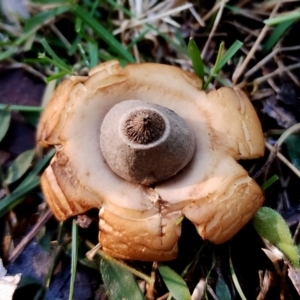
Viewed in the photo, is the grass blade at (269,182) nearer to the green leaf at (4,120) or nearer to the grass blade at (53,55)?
the grass blade at (53,55)

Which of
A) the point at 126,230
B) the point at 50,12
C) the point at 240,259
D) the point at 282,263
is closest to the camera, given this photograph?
the point at 126,230

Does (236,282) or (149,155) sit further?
(236,282)

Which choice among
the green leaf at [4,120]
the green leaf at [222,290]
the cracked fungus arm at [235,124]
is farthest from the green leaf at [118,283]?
the green leaf at [4,120]

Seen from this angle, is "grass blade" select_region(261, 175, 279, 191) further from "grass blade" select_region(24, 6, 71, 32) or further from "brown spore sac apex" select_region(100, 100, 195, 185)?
"grass blade" select_region(24, 6, 71, 32)

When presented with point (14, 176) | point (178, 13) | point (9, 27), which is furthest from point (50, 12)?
point (14, 176)

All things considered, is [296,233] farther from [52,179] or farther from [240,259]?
[52,179]

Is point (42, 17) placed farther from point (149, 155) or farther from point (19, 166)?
point (149, 155)

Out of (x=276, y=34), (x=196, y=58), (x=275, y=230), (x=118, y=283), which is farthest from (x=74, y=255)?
(x=276, y=34)
